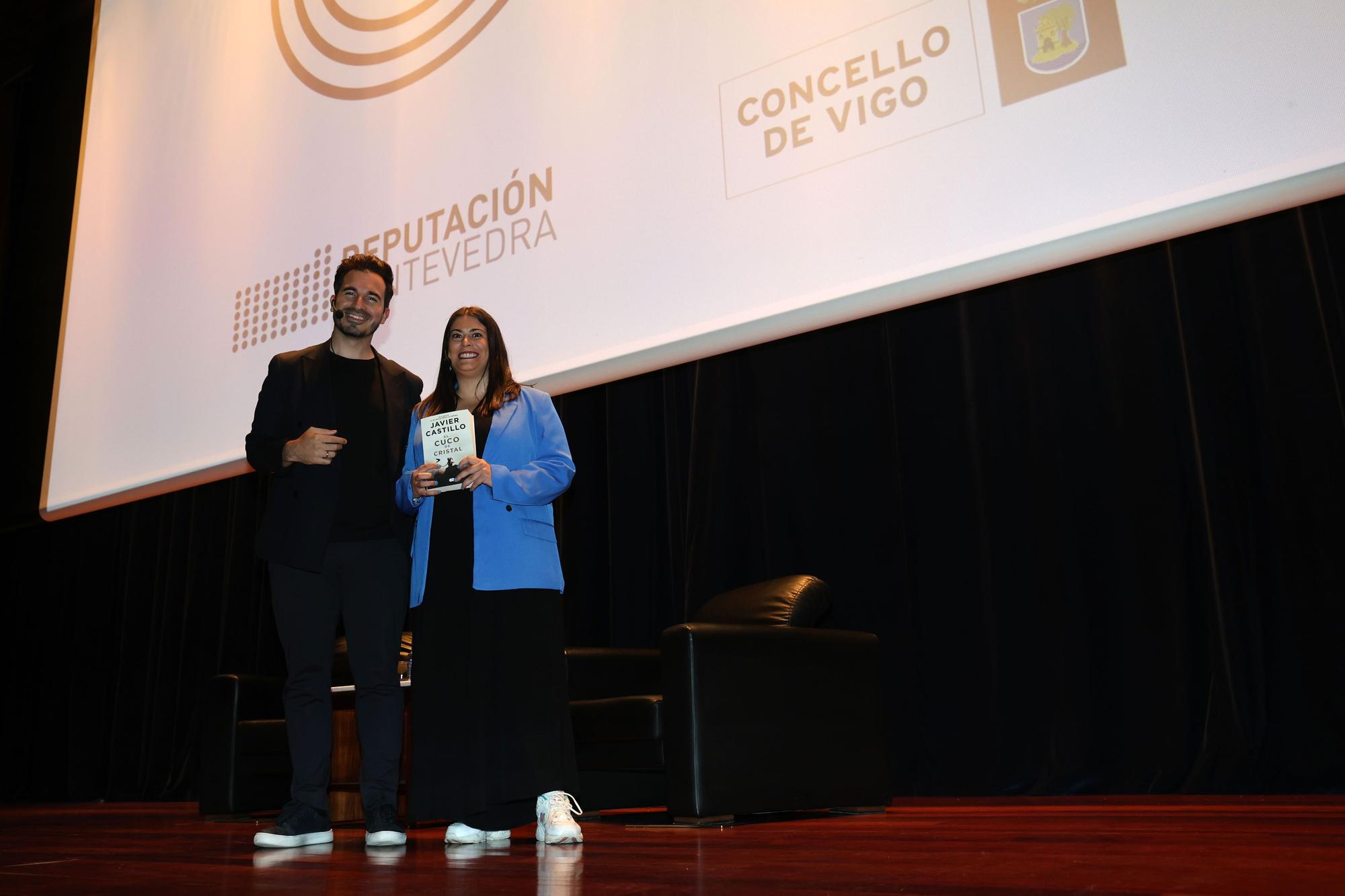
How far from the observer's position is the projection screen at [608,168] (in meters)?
1.93

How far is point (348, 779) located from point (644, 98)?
98.3 inches

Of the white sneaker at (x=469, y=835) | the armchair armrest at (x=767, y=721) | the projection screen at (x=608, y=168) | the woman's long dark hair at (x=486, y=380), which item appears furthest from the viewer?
the armchair armrest at (x=767, y=721)

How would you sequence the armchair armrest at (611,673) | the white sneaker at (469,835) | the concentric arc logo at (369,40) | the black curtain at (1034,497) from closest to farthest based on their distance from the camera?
the white sneaker at (469,835), the black curtain at (1034,497), the concentric arc logo at (369,40), the armchair armrest at (611,673)

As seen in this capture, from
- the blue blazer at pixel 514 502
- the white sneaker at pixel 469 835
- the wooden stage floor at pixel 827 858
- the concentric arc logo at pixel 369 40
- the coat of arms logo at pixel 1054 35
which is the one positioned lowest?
the wooden stage floor at pixel 827 858

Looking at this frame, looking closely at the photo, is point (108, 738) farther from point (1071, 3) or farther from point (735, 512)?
point (1071, 3)

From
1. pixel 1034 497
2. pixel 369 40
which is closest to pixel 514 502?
pixel 1034 497

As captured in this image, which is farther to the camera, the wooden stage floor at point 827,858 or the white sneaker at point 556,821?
the white sneaker at point 556,821

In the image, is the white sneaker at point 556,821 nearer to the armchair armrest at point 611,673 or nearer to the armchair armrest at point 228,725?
the armchair armrest at point 611,673

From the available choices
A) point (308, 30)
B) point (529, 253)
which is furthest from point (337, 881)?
point (308, 30)

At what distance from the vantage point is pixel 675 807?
8.27ft

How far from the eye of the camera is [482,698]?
2.08 meters

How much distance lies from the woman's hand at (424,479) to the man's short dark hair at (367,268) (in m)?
0.47

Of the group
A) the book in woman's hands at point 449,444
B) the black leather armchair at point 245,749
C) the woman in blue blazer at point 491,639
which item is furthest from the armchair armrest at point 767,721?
the black leather armchair at point 245,749

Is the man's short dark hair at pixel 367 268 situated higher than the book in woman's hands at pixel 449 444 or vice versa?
the man's short dark hair at pixel 367 268
